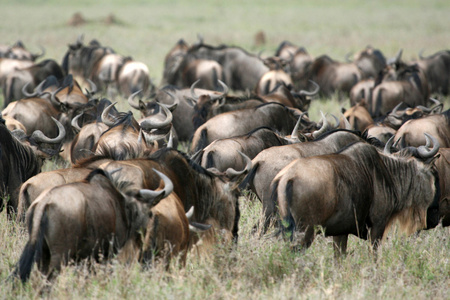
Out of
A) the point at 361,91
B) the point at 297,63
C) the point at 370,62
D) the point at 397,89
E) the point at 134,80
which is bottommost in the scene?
the point at 134,80

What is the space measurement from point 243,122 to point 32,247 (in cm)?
466

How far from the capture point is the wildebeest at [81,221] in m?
3.72

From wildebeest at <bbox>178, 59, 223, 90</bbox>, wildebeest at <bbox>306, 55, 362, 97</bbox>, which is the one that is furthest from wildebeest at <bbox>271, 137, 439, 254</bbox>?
wildebeest at <bbox>306, 55, 362, 97</bbox>

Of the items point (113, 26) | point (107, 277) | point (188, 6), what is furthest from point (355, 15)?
point (107, 277)

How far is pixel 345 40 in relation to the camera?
103 feet

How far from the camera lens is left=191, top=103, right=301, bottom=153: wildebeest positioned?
780 cm

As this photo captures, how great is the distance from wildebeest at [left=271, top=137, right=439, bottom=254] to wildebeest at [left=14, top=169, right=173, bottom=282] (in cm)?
114

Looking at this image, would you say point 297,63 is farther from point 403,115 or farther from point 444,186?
point 444,186

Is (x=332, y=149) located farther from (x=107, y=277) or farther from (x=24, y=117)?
(x=24, y=117)

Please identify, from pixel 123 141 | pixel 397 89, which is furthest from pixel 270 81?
pixel 123 141

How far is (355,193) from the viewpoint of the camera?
4910mm

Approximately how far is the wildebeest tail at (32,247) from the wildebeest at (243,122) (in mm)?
4077

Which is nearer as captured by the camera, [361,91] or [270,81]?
[270,81]

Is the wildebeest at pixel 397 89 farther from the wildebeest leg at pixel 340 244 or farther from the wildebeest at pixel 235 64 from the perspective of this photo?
the wildebeest leg at pixel 340 244
